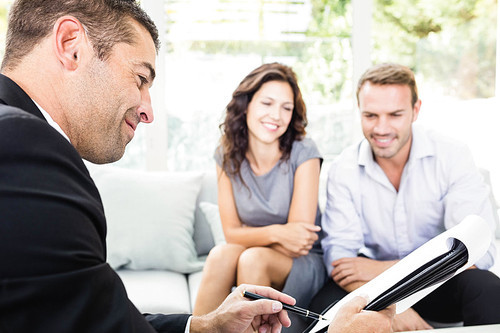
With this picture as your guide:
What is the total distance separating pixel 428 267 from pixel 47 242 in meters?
0.74

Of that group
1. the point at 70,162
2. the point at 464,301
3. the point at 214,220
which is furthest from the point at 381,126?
the point at 70,162

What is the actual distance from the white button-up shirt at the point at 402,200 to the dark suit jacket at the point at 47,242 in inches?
57.7

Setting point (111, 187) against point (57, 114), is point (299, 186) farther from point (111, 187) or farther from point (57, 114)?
point (57, 114)

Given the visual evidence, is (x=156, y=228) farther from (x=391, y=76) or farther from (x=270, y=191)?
(x=391, y=76)

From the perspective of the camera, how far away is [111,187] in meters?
2.59

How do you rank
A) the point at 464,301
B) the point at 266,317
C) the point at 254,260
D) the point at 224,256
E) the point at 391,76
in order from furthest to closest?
the point at 391,76 → the point at 224,256 → the point at 254,260 → the point at 464,301 → the point at 266,317

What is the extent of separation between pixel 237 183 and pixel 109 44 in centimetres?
137

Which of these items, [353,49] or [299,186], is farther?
[353,49]

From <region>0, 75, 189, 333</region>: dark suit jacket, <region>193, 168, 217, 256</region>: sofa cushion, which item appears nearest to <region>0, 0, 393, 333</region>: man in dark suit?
<region>0, 75, 189, 333</region>: dark suit jacket

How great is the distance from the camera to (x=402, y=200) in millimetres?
2057

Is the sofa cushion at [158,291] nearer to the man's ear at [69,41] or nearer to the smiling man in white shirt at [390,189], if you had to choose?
the smiling man in white shirt at [390,189]

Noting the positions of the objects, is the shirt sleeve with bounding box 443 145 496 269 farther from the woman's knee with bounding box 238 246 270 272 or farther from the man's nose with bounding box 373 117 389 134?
the woman's knee with bounding box 238 246 270 272

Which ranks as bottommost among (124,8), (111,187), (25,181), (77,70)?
(111,187)

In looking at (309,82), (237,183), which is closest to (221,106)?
(309,82)
